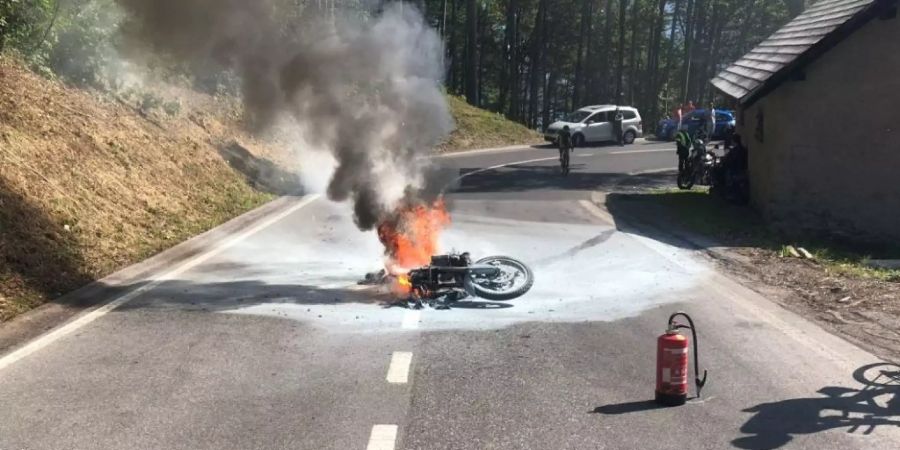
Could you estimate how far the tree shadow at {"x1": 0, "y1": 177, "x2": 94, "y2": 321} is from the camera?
8359mm

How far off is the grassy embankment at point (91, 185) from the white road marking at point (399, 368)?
3.78m

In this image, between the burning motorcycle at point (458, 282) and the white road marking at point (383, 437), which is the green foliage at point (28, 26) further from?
the white road marking at point (383, 437)

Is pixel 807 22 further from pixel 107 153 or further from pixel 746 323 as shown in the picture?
pixel 107 153

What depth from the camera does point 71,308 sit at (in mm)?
8062

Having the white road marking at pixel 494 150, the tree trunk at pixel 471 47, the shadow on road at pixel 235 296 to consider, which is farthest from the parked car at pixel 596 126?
the shadow on road at pixel 235 296

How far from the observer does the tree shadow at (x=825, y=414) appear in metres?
5.14

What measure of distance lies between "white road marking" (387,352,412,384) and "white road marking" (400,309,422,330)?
2.93 ft

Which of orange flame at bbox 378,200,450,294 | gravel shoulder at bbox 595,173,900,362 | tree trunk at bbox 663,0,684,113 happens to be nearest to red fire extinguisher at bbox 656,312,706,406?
gravel shoulder at bbox 595,173,900,362

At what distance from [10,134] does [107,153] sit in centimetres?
233

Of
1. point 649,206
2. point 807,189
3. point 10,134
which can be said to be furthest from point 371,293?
point 649,206

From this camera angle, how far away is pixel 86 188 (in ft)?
38.2

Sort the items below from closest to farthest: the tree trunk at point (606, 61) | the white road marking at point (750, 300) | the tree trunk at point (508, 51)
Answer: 1. the white road marking at point (750, 300)
2. the tree trunk at point (508, 51)
3. the tree trunk at point (606, 61)

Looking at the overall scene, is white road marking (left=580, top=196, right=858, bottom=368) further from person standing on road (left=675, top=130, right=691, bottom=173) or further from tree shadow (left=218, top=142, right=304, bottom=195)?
tree shadow (left=218, top=142, right=304, bottom=195)

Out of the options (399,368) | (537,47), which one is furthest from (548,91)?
(399,368)
